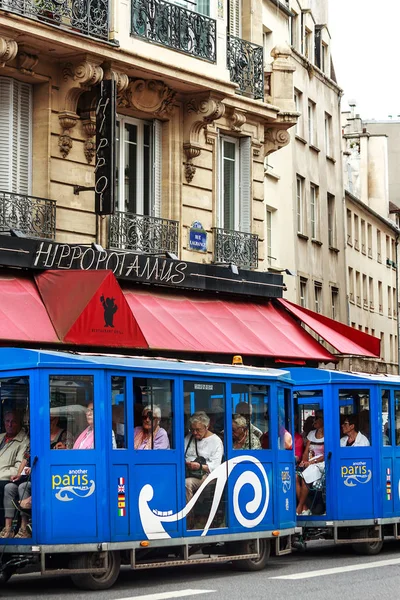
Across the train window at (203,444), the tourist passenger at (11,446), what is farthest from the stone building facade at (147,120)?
the tourist passenger at (11,446)

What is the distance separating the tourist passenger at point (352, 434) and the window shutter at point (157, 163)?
7053 mm

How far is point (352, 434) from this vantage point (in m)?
19.7

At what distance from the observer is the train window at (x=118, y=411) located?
1477cm

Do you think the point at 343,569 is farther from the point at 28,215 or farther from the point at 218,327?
the point at 218,327

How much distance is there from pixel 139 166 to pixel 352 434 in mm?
7588

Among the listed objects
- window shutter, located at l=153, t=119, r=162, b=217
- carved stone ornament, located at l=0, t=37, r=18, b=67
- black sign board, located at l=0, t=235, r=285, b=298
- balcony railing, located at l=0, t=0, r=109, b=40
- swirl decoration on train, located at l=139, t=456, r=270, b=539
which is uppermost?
balcony railing, located at l=0, t=0, r=109, b=40

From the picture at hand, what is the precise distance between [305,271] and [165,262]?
1764cm

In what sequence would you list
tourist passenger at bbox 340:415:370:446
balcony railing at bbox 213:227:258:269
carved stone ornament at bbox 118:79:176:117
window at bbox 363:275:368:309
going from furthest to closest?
window at bbox 363:275:368:309, balcony railing at bbox 213:227:258:269, carved stone ornament at bbox 118:79:176:117, tourist passenger at bbox 340:415:370:446

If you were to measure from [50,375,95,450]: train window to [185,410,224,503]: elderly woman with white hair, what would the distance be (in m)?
1.64

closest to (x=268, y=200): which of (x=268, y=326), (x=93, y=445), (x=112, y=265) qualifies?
(x=268, y=326)

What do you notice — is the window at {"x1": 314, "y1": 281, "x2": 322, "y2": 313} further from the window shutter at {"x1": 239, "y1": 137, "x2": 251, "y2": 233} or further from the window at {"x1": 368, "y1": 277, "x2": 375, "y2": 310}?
the window shutter at {"x1": 239, "y1": 137, "x2": 251, "y2": 233}

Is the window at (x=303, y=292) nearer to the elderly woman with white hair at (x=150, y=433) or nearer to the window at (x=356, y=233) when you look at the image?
the window at (x=356, y=233)

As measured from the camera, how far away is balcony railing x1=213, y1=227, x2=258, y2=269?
26641 mm

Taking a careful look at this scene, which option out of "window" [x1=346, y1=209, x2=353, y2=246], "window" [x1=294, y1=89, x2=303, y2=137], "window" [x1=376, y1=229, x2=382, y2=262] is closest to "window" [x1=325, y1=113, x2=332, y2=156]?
"window" [x1=294, y1=89, x2=303, y2=137]
